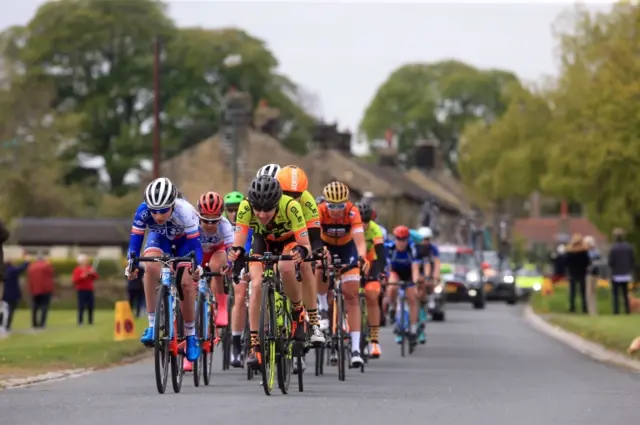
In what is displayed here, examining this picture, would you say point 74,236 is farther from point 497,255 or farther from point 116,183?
point 497,255

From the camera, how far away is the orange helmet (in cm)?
1652

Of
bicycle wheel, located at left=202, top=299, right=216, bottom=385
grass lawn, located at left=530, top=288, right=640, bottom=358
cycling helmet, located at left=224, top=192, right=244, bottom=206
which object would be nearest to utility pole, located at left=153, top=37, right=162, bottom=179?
grass lawn, located at left=530, top=288, right=640, bottom=358

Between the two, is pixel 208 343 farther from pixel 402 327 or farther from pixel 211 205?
pixel 402 327

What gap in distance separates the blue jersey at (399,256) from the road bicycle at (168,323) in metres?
8.69

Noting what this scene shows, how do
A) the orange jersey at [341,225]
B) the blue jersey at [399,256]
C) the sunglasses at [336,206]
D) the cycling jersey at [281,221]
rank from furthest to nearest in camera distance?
the blue jersey at [399,256] < the orange jersey at [341,225] < the sunglasses at [336,206] < the cycling jersey at [281,221]

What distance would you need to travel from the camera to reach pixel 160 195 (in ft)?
51.5

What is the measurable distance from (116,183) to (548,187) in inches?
1255

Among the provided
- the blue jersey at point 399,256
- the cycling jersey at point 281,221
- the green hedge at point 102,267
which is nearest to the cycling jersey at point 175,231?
the cycling jersey at point 281,221

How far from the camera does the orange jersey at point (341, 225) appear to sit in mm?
19406

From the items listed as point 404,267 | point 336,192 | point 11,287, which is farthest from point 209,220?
point 11,287

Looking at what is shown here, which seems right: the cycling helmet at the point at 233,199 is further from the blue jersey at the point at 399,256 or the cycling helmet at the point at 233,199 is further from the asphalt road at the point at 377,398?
the blue jersey at the point at 399,256

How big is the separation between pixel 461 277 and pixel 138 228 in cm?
3834

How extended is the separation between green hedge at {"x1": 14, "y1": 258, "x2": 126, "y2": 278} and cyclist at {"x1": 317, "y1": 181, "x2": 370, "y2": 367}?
43114mm

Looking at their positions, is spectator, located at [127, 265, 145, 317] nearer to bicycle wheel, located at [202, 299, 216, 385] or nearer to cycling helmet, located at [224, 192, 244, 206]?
cycling helmet, located at [224, 192, 244, 206]
